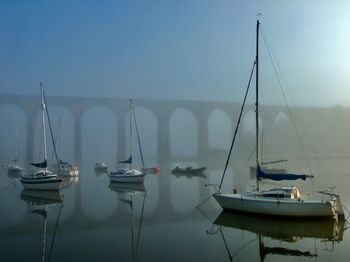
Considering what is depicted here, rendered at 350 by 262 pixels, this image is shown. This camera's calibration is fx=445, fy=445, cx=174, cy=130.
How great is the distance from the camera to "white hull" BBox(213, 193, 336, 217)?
18.3 m

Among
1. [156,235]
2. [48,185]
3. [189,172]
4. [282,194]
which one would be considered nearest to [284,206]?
[282,194]

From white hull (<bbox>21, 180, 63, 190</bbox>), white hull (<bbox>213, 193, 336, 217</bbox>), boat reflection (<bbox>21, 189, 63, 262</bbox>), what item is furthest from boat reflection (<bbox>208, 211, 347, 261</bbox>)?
white hull (<bbox>21, 180, 63, 190</bbox>)

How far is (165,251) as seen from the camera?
14141mm

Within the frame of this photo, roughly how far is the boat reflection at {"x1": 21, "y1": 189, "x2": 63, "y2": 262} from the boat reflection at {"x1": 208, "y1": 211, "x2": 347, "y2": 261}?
240 inches

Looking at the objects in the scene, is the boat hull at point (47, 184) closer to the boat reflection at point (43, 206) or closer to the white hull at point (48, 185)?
the white hull at point (48, 185)

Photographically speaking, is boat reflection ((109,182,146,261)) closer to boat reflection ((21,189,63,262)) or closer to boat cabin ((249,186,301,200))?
boat reflection ((21,189,63,262))

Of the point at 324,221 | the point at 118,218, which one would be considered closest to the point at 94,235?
the point at 118,218

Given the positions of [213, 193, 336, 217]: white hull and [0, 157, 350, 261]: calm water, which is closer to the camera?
[0, 157, 350, 261]: calm water

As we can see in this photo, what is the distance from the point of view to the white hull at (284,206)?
60.2 ft

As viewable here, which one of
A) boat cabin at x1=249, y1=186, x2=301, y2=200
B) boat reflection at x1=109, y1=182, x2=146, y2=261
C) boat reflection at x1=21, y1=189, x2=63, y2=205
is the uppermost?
boat cabin at x1=249, y1=186, x2=301, y2=200

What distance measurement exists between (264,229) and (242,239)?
1.95 m

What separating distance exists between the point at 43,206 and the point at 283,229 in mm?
13910

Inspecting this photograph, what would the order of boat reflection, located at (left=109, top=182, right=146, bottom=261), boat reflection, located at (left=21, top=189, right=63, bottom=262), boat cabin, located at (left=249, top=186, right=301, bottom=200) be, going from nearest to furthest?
boat reflection, located at (left=109, top=182, right=146, bottom=261) → boat reflection, located at (left=21, top=189, right=63, bottom=262) → boat cabin, located at (left=249, top=186, right=301, bottom=200)

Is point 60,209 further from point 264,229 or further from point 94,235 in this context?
point 264,229
